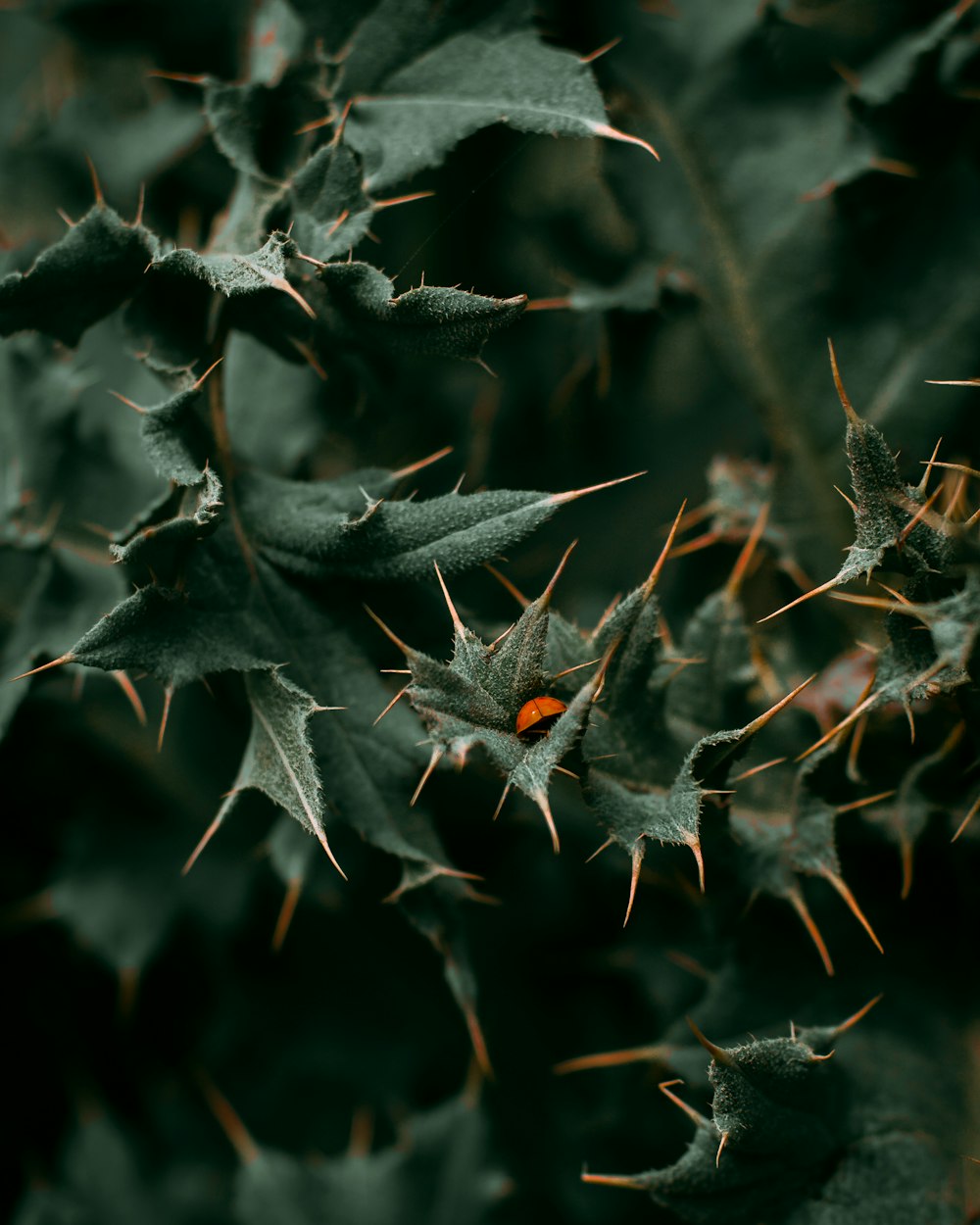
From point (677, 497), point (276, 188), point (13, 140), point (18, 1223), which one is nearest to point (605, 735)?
point (677, 497)

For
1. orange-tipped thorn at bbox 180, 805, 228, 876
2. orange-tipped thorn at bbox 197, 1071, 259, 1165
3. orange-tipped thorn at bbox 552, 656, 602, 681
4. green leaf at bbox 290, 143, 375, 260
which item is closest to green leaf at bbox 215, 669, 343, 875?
orange-tipped thorn at bbox 180, 805, 228, 876

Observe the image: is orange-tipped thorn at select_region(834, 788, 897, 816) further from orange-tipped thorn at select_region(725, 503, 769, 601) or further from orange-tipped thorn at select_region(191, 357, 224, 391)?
orange-tipped thorn at select_region(191, 357, 224, 391)

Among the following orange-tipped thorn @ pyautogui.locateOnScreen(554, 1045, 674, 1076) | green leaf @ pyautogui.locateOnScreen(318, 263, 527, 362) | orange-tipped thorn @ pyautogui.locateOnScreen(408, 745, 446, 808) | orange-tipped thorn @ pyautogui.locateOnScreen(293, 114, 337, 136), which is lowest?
orange-tipped thorn @ pyautogui.locateOnScreen(554, 1045, 674, 1076)

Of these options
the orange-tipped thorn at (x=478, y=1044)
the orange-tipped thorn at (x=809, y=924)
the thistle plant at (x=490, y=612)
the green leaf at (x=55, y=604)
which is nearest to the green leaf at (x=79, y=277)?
the thistle plant at (x=490, y=612)

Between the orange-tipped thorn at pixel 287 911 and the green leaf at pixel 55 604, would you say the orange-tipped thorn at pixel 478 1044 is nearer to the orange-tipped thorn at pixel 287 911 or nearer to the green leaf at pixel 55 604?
the orange-tipped thorn at pixel 287 911

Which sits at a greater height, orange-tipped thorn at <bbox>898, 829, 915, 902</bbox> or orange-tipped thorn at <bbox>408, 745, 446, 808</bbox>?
A: orange-tipped thorn at <bbox>408, 745, 446, 808</bbox>

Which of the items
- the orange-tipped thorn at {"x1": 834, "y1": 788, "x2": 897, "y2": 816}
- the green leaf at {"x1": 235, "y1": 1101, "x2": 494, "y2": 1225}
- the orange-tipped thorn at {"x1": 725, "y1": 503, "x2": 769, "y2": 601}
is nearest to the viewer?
the orange-tipped thorn at {"x1": 834, "y1": 788, "x2": 897, "y2": 816}

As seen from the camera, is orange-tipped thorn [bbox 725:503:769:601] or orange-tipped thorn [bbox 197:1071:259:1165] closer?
orange-tipped thorn [bbox 725:503:769:601]
